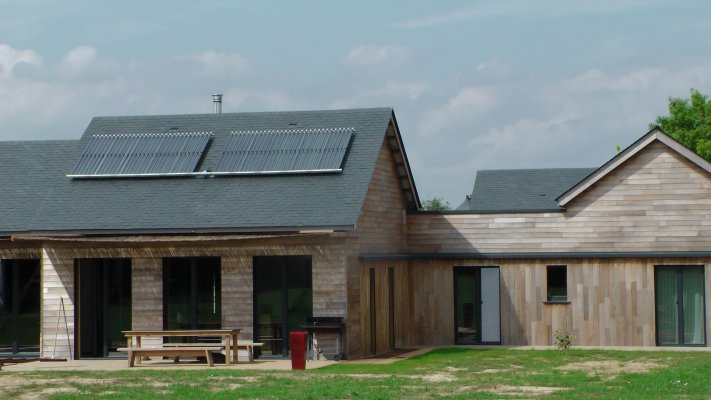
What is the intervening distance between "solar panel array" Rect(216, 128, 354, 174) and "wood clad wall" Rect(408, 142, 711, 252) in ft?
16.1

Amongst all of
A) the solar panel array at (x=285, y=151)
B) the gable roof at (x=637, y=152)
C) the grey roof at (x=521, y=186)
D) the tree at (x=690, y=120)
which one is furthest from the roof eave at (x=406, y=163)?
the tree at (x=690, y=120)

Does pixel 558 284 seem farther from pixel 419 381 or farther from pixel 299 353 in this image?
pixel 419 381

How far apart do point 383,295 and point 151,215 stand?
600cm

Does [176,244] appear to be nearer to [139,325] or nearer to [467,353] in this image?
[139,325]

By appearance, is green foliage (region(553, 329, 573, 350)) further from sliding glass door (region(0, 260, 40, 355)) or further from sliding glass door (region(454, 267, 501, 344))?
sliding glass door (region(0, 260, 40, 355))

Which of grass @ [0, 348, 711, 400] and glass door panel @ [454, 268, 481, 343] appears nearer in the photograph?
grass @ [0, 348, 711, 400]

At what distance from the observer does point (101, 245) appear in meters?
30.8

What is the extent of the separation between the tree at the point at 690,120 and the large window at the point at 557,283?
40.9 m

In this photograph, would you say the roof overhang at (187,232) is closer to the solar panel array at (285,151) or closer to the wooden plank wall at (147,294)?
the wooden plank wall at (147,294)

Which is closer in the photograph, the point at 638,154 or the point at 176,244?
the point at 176,244

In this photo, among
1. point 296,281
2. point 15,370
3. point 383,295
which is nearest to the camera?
point 15,370

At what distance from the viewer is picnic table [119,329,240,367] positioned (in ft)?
93.2

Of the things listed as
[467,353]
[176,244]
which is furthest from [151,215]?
[467,353]

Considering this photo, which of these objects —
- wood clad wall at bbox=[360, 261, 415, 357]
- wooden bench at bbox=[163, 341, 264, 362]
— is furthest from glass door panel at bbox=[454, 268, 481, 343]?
wooden bench at bbox=[163, 341, 264, 362]
